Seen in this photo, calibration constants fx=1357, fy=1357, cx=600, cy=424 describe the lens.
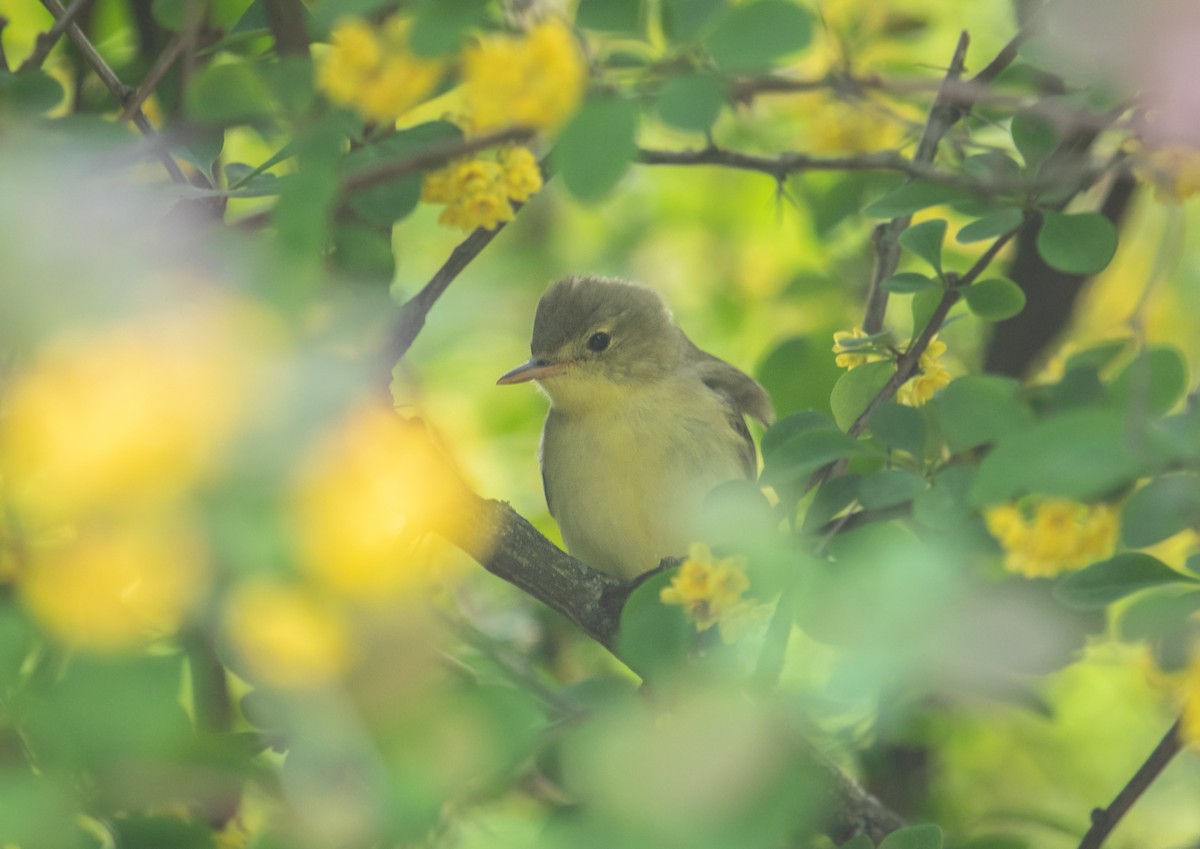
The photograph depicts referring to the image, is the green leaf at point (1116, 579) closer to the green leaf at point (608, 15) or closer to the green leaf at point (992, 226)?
the green leaf at point (992, 226)

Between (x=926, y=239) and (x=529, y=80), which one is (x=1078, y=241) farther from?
(x=529, y=80)

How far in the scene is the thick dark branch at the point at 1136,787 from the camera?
2352 millimetres

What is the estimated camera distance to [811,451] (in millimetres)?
2125

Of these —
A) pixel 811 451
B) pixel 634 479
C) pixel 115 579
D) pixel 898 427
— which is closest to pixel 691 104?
pixel 811 451

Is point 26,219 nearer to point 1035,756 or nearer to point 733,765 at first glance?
point 733,765

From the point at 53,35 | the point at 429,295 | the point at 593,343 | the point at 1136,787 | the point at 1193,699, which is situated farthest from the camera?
the point at 593,343

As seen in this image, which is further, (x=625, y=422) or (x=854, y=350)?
(x=625, y=422)

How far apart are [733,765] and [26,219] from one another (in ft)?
3.19

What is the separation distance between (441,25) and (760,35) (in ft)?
1.43

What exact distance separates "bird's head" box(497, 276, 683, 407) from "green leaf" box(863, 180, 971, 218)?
2.07 metres

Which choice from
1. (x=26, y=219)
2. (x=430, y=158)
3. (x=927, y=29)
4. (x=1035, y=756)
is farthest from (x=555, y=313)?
(x=26, y=219)

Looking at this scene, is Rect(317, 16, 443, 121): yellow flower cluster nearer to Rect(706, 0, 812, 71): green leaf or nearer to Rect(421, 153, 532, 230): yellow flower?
Rect(706, 0, 812, 71): green leaf

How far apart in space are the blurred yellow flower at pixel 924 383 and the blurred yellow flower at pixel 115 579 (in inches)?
56.5

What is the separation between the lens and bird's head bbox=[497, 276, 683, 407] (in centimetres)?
452
